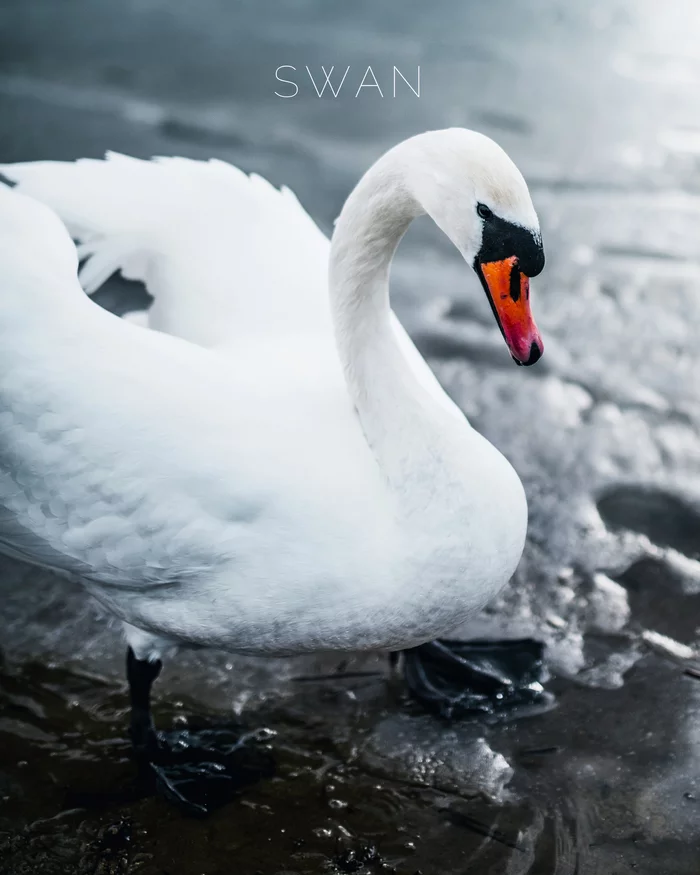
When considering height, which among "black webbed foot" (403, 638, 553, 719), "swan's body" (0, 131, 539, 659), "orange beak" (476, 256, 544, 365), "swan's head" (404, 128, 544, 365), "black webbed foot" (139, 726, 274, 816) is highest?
"swan's head" (404, 128, 544, 365)

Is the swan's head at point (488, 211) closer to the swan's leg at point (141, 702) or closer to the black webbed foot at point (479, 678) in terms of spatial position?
the black webbed foot at point (479, 678)

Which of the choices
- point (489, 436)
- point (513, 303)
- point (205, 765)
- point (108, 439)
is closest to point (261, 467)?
point (108, 439)

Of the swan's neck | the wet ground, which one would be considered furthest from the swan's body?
the wet ground

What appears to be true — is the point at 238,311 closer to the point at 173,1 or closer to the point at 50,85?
the point at 50,85

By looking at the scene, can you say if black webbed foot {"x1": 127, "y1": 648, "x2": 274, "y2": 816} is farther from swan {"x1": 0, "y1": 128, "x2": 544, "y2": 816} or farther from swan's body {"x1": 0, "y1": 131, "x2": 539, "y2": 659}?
swan's body {"x1": 0, "y1": 131, "x2": 539, "y2": 659}

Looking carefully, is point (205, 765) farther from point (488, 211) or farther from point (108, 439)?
point (488, 211)

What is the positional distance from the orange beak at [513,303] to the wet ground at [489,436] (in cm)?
129

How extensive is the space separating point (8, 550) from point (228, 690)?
31.2 inches

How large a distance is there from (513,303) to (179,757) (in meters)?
1.63

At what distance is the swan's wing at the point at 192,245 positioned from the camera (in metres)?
3.59

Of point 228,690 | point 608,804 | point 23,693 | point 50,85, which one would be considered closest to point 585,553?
point 608,804

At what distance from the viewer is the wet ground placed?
3117 millimetres

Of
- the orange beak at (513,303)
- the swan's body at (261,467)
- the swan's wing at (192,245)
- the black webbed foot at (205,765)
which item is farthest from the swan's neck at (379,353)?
the black webbed foot at (205,765)

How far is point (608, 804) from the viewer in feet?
10.4
